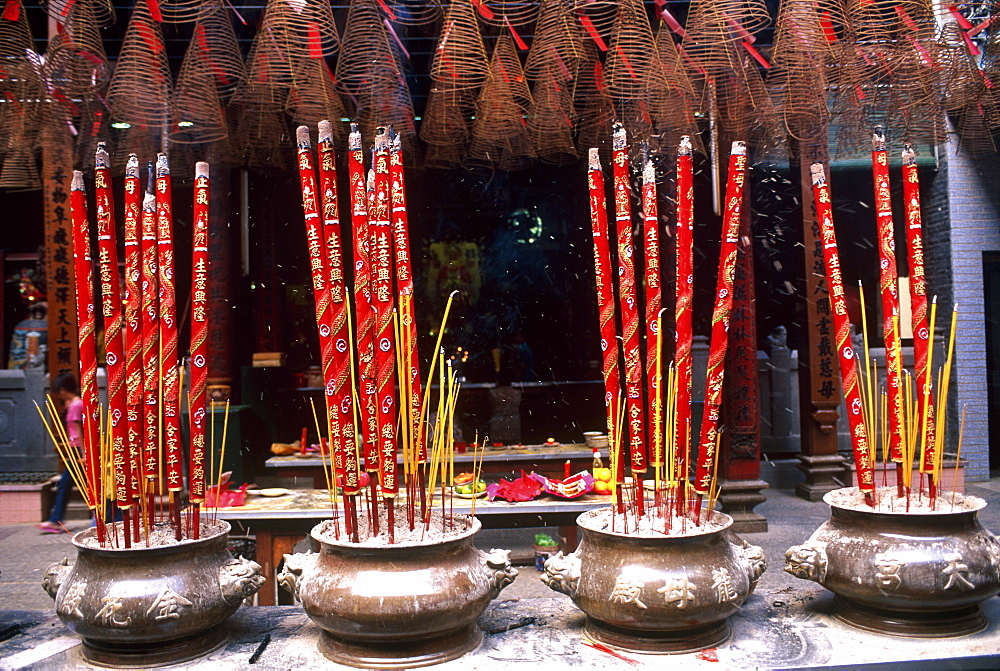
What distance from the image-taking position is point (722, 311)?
1.75 metres

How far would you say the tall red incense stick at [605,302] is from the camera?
5.66 feet

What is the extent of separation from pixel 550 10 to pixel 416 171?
3.84 meters

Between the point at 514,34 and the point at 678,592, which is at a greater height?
the point at 514,34

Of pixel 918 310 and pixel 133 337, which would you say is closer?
pixel 133 337

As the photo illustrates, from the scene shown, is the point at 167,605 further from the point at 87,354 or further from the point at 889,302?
the point at 889,302

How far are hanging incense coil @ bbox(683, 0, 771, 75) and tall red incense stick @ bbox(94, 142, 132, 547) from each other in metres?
2.05

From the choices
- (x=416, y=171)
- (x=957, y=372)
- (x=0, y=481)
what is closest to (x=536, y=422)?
(x=416, y=171)

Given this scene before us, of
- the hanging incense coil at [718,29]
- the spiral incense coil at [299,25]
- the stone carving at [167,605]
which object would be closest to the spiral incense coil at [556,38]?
the hanging incense coil at [718,29]

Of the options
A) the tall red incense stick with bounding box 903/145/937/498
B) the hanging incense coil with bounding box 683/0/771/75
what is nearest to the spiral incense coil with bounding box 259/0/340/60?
the hanging incense coil with bounding box 683/0/771/75

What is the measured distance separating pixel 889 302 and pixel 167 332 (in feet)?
5.38

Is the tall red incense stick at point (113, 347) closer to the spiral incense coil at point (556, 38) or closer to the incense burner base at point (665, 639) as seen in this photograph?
the incense burner base at point (665, 639)

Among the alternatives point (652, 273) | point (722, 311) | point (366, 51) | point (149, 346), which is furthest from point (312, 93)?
point (722, 311)

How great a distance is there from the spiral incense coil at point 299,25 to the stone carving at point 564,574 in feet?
7.13

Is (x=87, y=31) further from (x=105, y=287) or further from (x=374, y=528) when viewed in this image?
(x=374, y=528)
